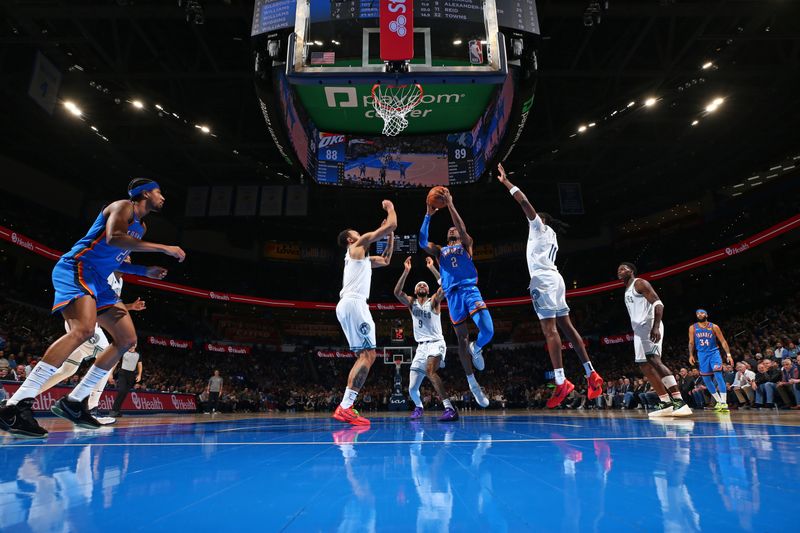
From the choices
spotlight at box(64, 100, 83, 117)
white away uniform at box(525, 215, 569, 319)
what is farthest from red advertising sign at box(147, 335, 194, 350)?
white away uniform at box(525, 215, 569, 319)

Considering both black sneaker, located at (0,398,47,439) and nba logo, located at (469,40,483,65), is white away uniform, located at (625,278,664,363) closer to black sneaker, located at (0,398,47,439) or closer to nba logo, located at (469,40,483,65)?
nba logo, located at (469,40,483,65)

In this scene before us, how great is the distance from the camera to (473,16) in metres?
6.99

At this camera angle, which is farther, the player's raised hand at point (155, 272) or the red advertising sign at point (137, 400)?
the red advertising sign at point (137, 400)

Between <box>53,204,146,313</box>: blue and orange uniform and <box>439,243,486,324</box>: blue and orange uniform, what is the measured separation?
11.2ft

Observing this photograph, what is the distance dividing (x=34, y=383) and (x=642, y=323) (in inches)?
252

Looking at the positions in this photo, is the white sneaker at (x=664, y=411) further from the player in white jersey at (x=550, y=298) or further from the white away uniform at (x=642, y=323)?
the player in white jersey at (x=550, y=298)

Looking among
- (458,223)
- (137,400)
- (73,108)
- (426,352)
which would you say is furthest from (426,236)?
(73,108)

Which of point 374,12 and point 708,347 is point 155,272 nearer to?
point 374,12

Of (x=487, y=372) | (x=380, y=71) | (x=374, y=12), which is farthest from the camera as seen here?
Answer: (x=487, y=372)

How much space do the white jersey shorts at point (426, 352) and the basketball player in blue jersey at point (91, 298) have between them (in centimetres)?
390

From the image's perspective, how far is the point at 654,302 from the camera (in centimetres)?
568

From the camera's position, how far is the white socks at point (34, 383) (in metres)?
3.41

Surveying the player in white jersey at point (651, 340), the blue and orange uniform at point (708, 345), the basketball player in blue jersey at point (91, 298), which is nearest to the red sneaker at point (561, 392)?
the player in white jersey at point (651, 340)

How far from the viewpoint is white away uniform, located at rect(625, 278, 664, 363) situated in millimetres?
5812
